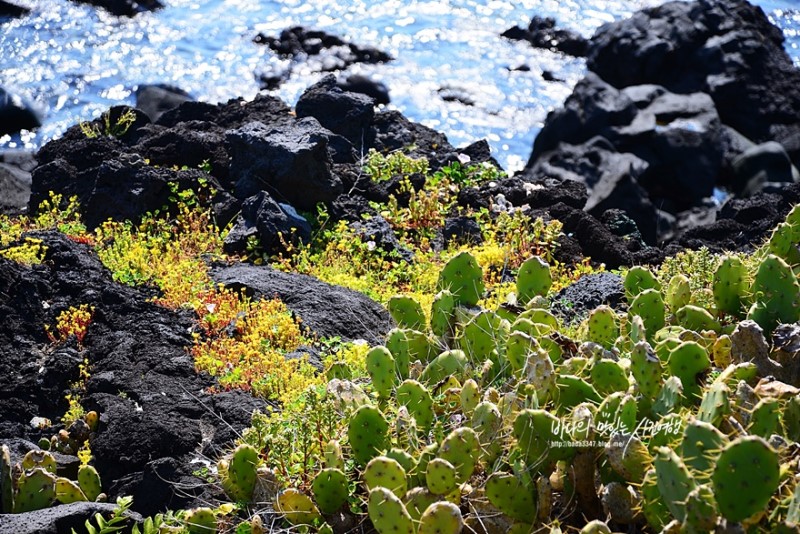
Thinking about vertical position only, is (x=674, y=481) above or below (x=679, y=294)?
above

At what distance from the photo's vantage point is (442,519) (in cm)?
421

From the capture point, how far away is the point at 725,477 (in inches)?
137

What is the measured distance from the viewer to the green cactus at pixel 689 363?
15.9 ft

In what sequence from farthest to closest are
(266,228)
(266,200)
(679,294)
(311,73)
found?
(311,73)
(266,200)
(266,228)
(679,294)

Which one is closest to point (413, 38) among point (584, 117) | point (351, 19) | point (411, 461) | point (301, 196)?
point (351, 19)

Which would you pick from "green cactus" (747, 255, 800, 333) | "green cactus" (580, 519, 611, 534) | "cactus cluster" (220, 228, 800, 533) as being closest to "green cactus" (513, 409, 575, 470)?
"cactus cluster" (220, 228, 800, 533)

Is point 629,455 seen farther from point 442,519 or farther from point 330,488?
point 330,488

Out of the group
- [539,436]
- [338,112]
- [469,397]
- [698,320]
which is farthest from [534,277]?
[338,112]

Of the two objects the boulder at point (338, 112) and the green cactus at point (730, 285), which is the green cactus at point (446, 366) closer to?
the green cactus at point (730, 285)

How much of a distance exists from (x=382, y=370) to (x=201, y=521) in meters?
1.28

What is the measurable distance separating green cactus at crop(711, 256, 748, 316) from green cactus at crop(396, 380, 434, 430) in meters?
2.07

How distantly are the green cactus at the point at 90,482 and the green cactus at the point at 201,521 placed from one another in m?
1.08

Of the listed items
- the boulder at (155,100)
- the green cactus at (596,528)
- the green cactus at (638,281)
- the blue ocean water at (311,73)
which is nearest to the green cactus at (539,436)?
the green cactus at (596,528)

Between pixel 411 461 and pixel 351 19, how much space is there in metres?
22.7
